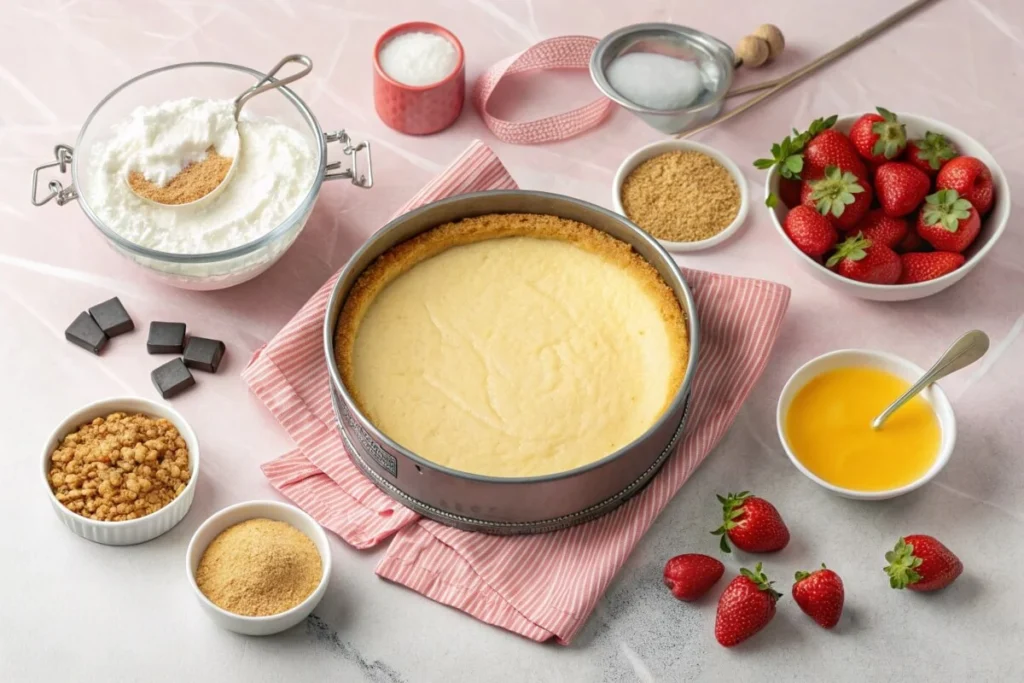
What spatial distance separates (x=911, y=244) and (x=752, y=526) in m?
0.84

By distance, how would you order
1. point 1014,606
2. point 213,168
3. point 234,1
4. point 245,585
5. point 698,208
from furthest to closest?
1. point 234,1
2. point 698,208
3. point 213,168
4. point 1014,606
5. point 245,585

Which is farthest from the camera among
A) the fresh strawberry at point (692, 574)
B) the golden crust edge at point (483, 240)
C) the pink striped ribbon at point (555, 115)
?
the pink striped ribbon at point (555, 115)

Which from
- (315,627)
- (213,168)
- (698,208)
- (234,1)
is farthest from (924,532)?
(234,1)

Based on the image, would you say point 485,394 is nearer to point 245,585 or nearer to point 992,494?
point 245,585

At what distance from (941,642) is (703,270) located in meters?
0.94

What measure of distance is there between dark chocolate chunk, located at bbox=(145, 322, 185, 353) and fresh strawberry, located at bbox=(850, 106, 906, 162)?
62.9 inches

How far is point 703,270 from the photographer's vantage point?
279cm

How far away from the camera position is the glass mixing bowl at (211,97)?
2609 millimetres

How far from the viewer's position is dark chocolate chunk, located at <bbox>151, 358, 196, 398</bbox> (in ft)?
8.57

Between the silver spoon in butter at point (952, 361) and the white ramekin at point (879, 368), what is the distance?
61mm

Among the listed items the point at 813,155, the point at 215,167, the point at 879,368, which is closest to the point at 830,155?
the point at 813,155

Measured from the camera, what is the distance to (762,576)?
2.34m

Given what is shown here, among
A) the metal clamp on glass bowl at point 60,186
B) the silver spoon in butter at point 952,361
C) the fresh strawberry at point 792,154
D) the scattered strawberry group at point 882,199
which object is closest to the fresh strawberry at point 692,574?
the silver spoon in butter at point 952,361

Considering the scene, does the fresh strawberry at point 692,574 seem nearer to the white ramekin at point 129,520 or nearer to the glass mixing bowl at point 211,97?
the white ramekin at point 129,520
